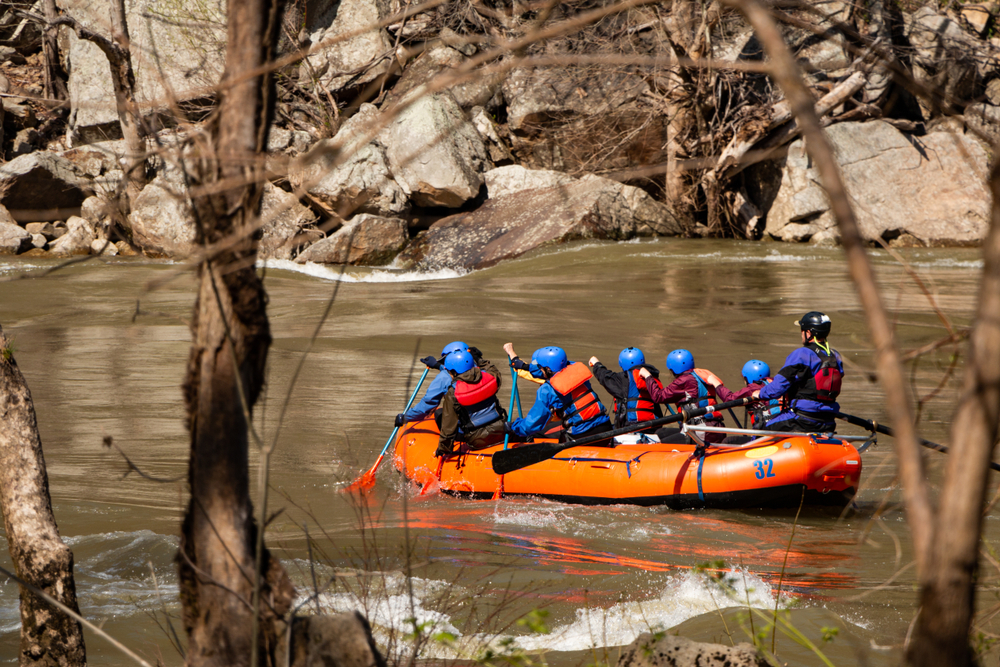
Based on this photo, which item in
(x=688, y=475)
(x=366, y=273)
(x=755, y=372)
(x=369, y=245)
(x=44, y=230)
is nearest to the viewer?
(x=688, y=475)

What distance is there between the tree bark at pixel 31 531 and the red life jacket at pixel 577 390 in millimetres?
4577

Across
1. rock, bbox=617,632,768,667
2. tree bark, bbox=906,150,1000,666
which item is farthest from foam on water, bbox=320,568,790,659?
Answer: tree bark, bbox=906,150,1000,666

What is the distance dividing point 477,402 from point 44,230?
58.1ft

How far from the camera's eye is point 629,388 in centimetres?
773

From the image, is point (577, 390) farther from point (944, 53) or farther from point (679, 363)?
point (944, 53)

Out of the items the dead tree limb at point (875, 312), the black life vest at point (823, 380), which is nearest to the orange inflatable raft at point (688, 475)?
the black life vest at point (823, 380)

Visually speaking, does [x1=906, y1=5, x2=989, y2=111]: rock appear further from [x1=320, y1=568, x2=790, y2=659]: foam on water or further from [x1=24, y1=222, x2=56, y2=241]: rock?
[x1=24, y1=222, x2=56, y2=241]: rock

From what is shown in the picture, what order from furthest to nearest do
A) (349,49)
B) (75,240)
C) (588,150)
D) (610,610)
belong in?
(349,49), (588,150), (75,240), (610,610)

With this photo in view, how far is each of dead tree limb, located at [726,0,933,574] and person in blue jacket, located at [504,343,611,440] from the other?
19.6 ft

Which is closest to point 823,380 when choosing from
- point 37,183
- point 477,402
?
point 477,402

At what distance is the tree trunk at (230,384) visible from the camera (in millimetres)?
2205

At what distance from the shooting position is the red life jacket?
24.4ft

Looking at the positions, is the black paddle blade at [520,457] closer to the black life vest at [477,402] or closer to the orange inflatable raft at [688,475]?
the orange inflatable raft at [688,475]

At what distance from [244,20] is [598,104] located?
66.4 ft
